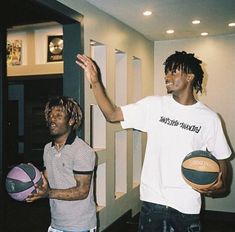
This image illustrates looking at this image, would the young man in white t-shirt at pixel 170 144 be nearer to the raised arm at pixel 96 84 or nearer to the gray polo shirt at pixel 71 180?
the raised arm at pixel 96 84

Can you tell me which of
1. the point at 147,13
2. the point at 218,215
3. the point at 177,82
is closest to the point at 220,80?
the point at 147,13

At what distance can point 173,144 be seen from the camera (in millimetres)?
1928

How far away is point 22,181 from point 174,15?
275cm

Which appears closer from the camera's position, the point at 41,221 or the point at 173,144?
the point at 173,144

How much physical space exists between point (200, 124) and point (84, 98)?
145 centimetres

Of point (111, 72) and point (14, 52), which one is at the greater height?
point (14, 52)

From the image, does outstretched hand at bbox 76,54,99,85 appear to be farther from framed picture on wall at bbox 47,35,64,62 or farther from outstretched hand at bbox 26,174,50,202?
framed picture on wall at bbox 47,35,64,62

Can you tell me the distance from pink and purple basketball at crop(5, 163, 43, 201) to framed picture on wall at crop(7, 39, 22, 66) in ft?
12.4

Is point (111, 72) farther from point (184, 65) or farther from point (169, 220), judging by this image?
point (169, 220)

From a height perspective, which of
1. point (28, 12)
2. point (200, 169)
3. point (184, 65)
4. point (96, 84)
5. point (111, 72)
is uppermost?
point (28, 12)

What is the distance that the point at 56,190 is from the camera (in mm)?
1834

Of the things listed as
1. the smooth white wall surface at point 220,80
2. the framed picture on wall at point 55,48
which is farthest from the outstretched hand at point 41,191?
the smooth white wall surface at point 220,80

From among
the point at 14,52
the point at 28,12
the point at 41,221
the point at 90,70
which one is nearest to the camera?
the point at 90,70

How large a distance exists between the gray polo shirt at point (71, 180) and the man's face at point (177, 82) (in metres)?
0.72
